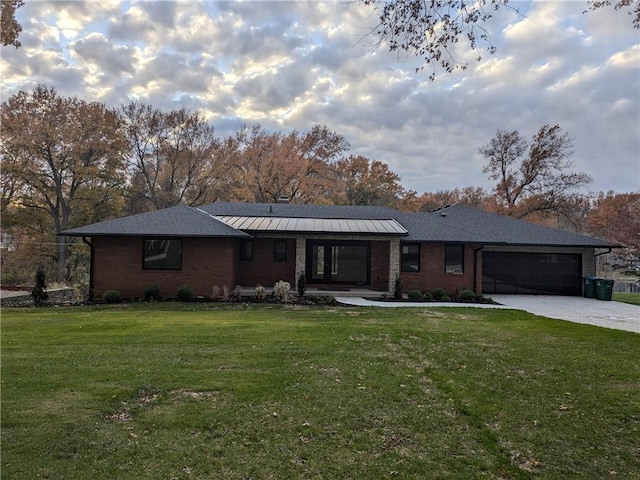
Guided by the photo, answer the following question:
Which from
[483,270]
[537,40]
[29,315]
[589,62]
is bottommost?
[29,315]

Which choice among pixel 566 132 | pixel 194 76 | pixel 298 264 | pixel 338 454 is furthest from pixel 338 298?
pixel 566 132

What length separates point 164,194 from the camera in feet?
109

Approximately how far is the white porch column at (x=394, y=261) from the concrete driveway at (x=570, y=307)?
6.40 feet

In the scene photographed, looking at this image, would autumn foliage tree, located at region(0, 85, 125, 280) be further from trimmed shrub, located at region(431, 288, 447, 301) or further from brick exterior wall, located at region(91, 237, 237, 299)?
trimmed shrub, located at region(431, 288, 447, 301)

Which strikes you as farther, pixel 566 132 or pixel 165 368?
pixel 566 132

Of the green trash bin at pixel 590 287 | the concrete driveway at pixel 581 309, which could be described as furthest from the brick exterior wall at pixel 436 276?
the green trash bin at pixel 590 287

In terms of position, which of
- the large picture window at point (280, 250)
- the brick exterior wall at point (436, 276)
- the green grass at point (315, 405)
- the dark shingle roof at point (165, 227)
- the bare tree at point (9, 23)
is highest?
the bare tree at point (9, 23)

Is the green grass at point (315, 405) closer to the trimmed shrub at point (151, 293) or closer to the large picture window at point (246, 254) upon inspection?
the trimmed shrub at point (151, 293)

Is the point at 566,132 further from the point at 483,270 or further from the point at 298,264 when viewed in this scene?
the point at 298,264

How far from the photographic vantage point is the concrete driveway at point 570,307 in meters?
11.6

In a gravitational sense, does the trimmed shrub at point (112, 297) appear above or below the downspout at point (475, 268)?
below

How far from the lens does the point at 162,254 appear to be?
1541 cm

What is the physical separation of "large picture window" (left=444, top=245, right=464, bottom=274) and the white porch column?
88.9 inches

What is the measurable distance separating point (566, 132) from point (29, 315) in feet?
118
